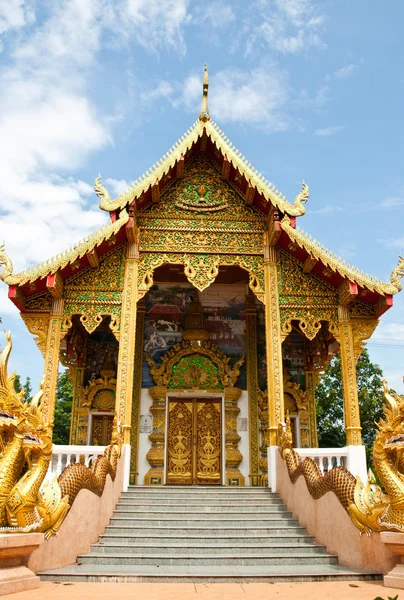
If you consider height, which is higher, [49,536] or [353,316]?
[353,316]

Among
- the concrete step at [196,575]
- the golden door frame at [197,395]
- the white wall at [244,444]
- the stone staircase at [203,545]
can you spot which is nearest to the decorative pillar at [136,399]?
the golden door frame at [197,395]

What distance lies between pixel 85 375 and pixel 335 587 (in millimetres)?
7598

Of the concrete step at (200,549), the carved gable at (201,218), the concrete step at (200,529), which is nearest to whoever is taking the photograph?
the concrete step at (200,549)

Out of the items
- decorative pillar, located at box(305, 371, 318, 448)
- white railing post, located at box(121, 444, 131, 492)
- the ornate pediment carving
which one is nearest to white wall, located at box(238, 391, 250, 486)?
the ornate pediment carving

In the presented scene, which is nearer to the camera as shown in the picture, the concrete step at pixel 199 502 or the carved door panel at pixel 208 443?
the concrete step at pixel 199 502

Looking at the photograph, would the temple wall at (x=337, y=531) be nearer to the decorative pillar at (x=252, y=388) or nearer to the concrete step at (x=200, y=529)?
the concrete step at (x=200, y=529)

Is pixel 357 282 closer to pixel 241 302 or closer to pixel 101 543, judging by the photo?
pixel 241 302

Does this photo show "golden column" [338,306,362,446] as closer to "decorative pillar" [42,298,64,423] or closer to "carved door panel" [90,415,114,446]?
"decorative pillar" [42,298,64,423]

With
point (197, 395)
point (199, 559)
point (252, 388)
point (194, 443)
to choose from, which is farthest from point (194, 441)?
point (199, 559)

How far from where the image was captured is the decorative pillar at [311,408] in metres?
10.8

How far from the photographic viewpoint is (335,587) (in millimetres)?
4371

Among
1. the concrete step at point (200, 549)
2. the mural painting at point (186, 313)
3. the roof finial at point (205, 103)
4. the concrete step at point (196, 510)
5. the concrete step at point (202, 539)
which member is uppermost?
the roof finial at point (205, 103)

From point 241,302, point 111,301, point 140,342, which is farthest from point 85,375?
point 241,302

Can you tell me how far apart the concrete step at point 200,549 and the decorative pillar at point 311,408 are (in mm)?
5348
